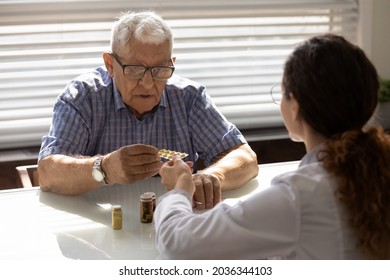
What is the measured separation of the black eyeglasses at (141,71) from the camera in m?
2.50

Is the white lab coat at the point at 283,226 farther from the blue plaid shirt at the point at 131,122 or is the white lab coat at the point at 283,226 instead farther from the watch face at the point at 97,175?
the blue plaid shirt at the point at 131,122

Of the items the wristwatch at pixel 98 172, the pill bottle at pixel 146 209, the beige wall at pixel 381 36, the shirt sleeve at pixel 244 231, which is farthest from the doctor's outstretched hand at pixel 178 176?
the beige wall at pixel 381 36

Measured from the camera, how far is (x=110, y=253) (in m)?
1.72

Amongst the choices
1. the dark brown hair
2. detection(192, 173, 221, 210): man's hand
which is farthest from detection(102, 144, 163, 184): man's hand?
the dark brown hair

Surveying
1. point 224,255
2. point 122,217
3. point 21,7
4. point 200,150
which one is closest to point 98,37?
point 21,7

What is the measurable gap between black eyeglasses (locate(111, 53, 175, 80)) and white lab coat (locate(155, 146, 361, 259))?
1.12 m

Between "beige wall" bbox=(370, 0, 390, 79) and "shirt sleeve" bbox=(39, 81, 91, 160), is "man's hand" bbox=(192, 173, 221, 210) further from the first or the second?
"beige wall" bbox=(370, 0, 390, 79)

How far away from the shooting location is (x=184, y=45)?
3.65m

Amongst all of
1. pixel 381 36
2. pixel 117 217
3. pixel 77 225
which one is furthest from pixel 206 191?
pixel 381 36

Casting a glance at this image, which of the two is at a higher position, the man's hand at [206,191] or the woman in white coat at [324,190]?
the woman in white coat at [324,190]

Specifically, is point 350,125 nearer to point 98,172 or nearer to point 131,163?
point 131,163

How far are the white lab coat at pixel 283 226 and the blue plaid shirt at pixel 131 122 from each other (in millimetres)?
1141

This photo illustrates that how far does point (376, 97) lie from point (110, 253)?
81 cm

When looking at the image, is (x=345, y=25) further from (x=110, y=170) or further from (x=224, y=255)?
(x=224, y=255)
